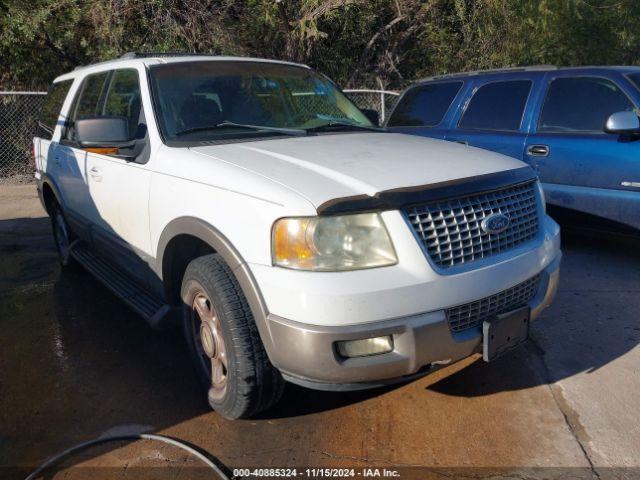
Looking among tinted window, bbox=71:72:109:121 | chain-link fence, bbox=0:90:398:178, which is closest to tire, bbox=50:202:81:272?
tinted window, bbox=71:72:109:121

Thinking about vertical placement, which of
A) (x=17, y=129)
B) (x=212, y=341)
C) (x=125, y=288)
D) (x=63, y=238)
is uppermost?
(x=212, y=341)

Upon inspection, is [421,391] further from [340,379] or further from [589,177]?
[589,177]

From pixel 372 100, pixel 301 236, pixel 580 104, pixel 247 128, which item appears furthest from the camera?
pixel 372 100

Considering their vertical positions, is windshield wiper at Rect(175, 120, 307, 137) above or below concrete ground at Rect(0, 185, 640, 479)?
above

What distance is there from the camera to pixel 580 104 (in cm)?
552

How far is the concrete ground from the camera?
2812 mm

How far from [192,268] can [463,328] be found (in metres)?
1.38

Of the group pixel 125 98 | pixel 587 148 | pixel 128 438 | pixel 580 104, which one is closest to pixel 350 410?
pixel 128 438

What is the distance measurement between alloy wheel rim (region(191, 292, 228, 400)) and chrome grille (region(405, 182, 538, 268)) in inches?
44.5

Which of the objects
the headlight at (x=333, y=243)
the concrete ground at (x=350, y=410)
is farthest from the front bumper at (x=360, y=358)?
the concrete ground at (x=350, y=410)

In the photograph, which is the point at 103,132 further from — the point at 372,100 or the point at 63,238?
the point at 372,100

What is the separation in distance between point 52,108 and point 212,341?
12.4ft

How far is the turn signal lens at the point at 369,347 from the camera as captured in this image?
257 centimetres

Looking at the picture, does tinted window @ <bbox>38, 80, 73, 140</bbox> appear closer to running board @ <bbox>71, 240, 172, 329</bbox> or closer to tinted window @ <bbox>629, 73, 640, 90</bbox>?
running board @ <bbox>71, 240, 172, 329</bbox>
